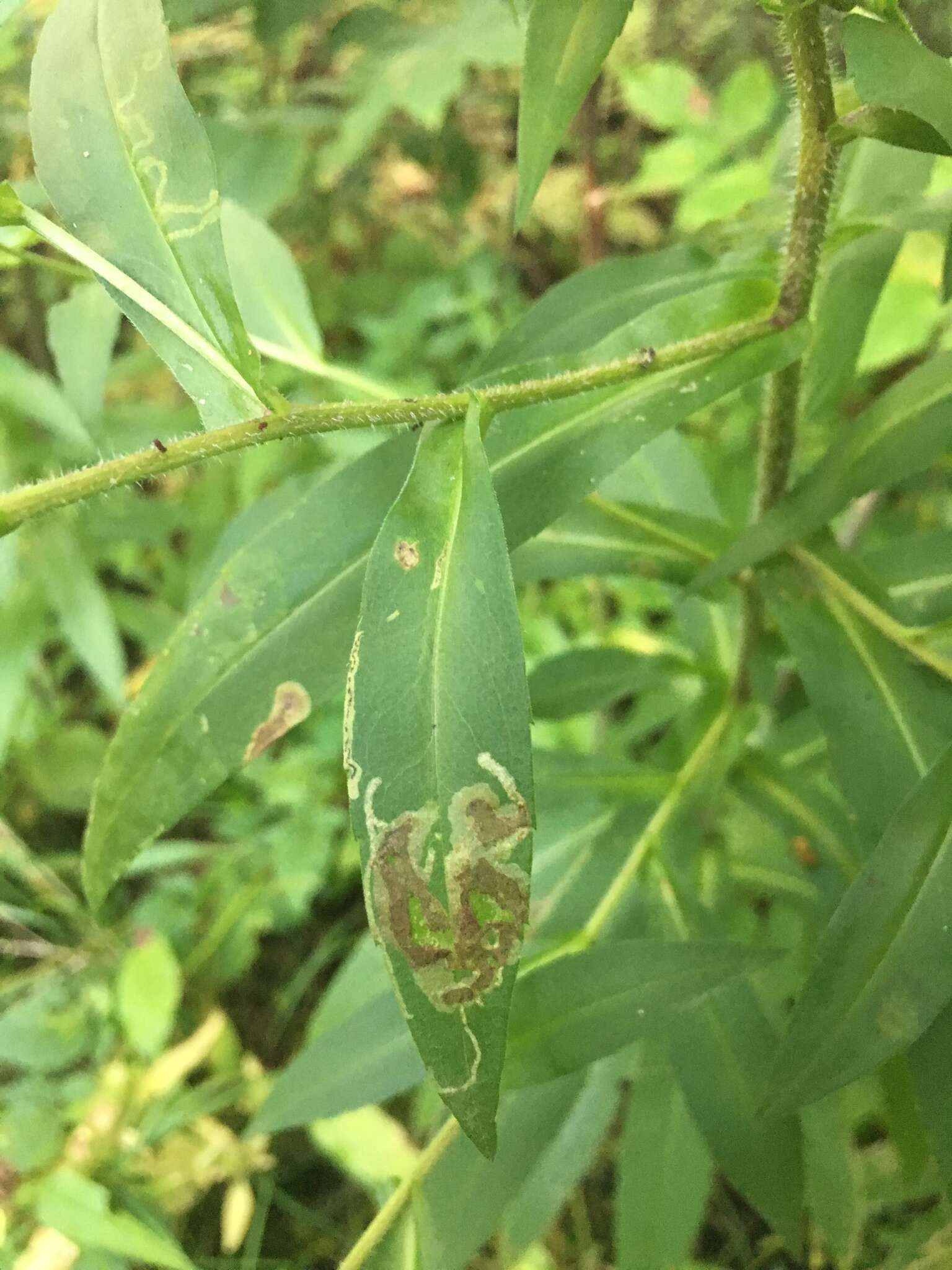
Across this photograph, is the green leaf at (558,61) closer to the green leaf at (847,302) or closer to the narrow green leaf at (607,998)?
the green leaf at (847,302)

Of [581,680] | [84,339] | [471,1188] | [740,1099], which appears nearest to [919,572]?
[581,680]

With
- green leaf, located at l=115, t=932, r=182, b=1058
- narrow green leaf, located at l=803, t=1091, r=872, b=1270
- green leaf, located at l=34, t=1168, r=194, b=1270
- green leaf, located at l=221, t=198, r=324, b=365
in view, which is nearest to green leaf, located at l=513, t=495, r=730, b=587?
green leaf, located at l=221, t=198, r=324, b=365

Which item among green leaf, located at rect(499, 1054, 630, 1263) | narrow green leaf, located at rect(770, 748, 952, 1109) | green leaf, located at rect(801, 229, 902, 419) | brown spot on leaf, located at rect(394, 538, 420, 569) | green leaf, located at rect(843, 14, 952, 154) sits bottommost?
green leaf, located at rect(499, 1054, 630, 1263)

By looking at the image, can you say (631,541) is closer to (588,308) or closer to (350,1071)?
(588,308)

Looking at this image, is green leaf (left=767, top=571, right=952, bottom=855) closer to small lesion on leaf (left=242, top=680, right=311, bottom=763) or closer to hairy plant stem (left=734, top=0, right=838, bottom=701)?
hairy plant stem (left=734, top=0, right=838, bottom=701)

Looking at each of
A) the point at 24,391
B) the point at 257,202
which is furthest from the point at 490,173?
the point at 24,391

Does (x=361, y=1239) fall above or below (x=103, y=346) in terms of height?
below

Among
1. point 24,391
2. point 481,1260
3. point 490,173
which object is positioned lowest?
point 481,1260

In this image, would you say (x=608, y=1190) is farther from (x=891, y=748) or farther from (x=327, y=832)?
(x=891, y=748)

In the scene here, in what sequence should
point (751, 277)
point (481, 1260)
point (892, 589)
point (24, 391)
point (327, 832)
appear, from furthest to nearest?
1. point (327, 832)
2. point (481, 1260)
3. point (24, 391)
4. point (892, 589)
5. point (751, 277)
